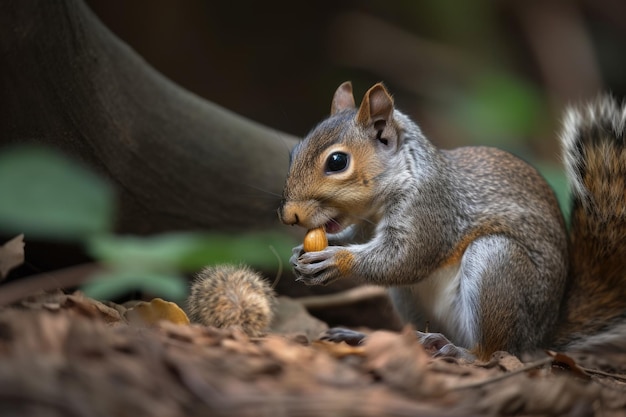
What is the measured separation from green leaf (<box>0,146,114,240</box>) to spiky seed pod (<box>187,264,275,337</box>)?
141 cm

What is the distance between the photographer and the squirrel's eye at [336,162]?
2.91m

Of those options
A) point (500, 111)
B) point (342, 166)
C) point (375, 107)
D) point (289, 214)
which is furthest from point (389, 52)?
point (289, 214)

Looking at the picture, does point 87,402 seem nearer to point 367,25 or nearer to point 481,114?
point 481,114

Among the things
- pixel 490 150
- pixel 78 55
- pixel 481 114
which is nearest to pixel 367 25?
pixel 481 114

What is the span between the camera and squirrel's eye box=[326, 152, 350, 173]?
291cm

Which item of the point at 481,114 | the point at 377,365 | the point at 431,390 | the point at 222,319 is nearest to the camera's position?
the point at 431,390

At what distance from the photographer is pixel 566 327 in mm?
3180

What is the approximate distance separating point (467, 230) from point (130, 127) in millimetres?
1688

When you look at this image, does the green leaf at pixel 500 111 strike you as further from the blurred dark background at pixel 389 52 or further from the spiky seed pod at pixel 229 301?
the spiky seed pod at pixel 229 301

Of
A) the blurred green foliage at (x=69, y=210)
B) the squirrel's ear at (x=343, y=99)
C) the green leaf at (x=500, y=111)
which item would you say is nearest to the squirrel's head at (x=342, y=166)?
the squirrel's ear at (x=343, y=99)

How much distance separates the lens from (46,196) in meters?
1.35

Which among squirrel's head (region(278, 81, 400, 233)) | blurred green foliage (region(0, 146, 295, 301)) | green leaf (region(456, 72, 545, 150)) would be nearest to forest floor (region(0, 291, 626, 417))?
blurred green foliage (region(0, 146, 295, 301))

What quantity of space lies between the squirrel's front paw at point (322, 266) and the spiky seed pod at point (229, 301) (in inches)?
7.5

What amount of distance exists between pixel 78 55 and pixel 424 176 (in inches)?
63.8
